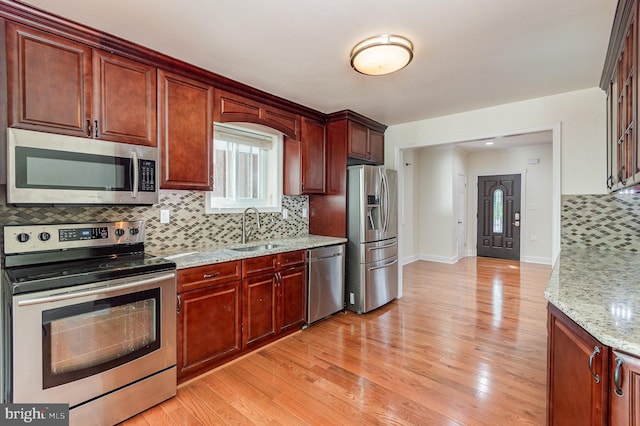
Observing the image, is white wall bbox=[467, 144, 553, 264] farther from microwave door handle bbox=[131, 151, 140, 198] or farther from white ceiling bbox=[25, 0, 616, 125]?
microwave door handle bbox=[131, 151, 140, 198]

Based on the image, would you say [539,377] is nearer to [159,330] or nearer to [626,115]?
[626,115]

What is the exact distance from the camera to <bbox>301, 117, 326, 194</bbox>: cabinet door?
3.60m

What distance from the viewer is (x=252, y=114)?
3031 millimetres

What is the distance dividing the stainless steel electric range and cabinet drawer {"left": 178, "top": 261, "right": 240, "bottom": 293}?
0.43ft

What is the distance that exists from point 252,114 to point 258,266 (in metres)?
1.47

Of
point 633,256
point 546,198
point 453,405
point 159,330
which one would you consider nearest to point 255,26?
point 159,330

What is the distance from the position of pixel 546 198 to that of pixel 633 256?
459 centimetres

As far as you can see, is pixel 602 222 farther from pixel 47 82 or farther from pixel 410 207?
pixel 47 82

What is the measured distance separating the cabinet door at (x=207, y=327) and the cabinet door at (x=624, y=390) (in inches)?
88.5

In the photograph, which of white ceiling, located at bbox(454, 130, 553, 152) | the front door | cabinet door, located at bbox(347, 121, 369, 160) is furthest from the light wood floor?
the front door

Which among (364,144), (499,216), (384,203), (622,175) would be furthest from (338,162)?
(499,216)

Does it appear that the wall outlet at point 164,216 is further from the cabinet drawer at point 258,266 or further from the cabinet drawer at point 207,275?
the cabinet drawer at point 258,266

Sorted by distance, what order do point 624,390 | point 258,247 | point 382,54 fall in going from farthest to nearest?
1. point 258,247
2. point 382,54
3. point 624,390

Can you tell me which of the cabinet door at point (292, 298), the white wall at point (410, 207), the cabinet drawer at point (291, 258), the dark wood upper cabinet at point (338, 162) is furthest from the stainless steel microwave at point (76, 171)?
the white wall at point (410, 207)
